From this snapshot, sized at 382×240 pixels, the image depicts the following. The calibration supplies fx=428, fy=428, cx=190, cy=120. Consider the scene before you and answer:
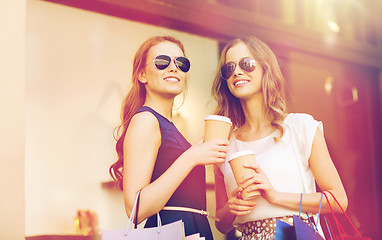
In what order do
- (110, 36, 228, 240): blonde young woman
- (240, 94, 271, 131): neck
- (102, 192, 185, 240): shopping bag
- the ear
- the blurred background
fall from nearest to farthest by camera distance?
(102, 192, 185, 240): shopping bag → (110, 36, 228, 240): blonde young woman → the ear → (240, 94, 271, 131): neck → the blurred background

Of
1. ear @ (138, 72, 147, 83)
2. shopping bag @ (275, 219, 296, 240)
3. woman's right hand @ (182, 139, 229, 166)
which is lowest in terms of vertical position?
shopping bag @ (275, 219, 296, 240)

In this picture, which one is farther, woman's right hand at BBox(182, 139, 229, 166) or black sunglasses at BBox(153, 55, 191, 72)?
black sunglasses at BBox(153, 55, 191, 72)

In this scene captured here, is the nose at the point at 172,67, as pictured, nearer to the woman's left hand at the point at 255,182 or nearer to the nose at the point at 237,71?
the nose at the point at 237,71

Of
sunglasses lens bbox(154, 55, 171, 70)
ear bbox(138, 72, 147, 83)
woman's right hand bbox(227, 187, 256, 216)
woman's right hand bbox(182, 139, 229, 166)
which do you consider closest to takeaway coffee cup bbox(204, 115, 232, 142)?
woman's right hand bbox(182, 139, 229, 166)

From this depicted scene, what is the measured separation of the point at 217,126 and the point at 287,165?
1.60ft

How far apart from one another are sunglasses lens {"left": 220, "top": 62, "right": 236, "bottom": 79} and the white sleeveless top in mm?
429

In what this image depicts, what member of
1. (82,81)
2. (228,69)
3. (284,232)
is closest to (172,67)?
(228,69)

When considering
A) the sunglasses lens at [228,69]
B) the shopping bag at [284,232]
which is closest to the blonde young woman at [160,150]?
the sunglasses lens at [228,69]

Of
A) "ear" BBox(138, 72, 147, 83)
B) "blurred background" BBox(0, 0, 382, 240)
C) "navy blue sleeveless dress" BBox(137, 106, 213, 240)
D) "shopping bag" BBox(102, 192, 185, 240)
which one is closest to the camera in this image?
"shopping bag" BBox(102, 192, 185, 240)

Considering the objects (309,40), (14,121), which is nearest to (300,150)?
(14,121)

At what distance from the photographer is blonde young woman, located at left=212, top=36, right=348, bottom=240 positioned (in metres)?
2.05

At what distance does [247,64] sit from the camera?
229 centimetres

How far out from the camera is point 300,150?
2191mm

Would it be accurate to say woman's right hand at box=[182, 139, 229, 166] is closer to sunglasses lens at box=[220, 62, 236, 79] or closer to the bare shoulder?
the bare shoulder
